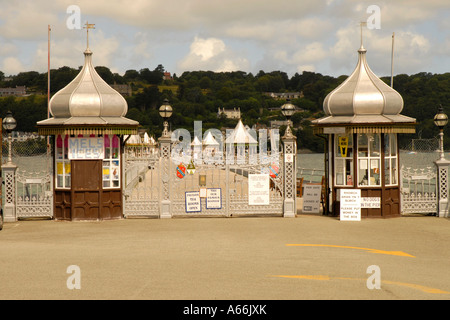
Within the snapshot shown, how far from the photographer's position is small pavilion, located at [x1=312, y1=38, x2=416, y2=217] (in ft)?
63.2

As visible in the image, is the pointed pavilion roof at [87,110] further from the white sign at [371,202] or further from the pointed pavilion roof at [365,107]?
the white sign at [371,202]

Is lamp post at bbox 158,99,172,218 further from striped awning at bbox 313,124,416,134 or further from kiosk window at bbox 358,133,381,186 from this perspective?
kiosk window at bbox 358,133,381,186

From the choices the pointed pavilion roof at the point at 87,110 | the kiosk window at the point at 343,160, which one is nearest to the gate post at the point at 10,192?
the pointed pavilion roof at the point at 87,110

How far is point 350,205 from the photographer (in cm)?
1911

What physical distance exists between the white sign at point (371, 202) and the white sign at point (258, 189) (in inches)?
114

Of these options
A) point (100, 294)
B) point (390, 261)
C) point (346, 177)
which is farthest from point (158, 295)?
point (346, 177)

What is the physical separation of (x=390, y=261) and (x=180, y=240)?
16.5 ft

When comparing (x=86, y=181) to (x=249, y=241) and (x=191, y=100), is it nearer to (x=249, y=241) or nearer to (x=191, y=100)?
(x=249, y=241)

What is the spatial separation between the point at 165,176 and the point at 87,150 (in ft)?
8.00

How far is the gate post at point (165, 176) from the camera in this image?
19.5m

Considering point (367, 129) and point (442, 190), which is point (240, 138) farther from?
point (367, 129)

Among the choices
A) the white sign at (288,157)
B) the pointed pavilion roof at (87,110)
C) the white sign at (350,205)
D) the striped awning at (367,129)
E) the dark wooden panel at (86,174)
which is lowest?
the white sign at (350,205)

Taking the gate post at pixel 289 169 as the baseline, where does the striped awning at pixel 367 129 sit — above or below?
above
